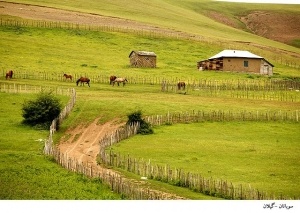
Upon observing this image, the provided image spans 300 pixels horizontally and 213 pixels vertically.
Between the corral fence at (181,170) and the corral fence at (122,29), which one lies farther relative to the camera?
the corral fence at (122,29)

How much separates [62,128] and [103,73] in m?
21.8

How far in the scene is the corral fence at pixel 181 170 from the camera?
24953mm

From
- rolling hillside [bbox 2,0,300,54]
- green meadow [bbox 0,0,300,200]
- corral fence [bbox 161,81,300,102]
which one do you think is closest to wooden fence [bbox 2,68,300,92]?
corral fence [bbox 161,81,300,102]

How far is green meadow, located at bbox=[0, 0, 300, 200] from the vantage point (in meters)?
27.1

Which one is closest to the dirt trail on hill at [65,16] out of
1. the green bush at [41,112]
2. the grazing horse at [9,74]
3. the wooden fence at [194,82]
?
the wooden fence at [194,82]

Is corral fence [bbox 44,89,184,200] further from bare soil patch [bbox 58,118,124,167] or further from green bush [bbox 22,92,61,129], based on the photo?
green bush [bbox 22,92,61,129]

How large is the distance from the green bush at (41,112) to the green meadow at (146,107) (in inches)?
26.2

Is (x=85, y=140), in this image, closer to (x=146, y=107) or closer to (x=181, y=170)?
(x=146, y=107)

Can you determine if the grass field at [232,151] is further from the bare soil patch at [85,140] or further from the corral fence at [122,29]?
the corral fence at [122,29]

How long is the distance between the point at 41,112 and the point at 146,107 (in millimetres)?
7468

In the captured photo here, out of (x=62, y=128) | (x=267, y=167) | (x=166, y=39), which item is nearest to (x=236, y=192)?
(x=267, y=167)

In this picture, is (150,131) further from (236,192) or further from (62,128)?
(236,192)

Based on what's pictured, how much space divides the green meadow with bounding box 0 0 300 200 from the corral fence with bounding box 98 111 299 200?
59 cm

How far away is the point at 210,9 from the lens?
9881 centimetres
